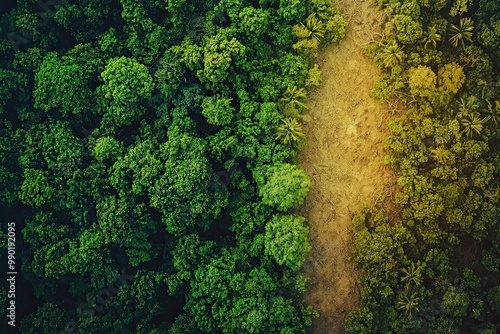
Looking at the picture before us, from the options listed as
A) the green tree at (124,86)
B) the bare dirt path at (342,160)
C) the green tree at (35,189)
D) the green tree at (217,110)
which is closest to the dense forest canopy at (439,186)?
the bare dirt path at (342,160)

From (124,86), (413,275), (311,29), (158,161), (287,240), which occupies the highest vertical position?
(124,86)

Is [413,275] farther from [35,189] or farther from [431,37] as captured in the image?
[35,189]

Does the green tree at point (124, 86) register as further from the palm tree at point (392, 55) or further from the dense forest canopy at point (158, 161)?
the palm tree at point (392, 55)

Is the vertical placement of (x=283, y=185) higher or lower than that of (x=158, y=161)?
lower

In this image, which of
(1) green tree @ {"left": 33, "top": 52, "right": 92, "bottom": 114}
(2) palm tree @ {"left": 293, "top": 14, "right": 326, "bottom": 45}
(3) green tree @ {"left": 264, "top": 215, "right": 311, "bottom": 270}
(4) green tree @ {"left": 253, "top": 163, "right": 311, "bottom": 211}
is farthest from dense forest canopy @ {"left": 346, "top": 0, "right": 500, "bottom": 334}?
(1) green tree @ {"left": 33, "top": 52, "right": 92, "bottom": 114}

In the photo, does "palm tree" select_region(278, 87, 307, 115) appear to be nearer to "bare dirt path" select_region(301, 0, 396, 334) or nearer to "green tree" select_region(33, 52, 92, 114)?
"bare dirt path" select_region(301, 0, 396, 334)

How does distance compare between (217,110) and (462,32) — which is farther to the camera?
(462,32)

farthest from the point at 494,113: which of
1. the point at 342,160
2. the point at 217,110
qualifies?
the point at 217,110
